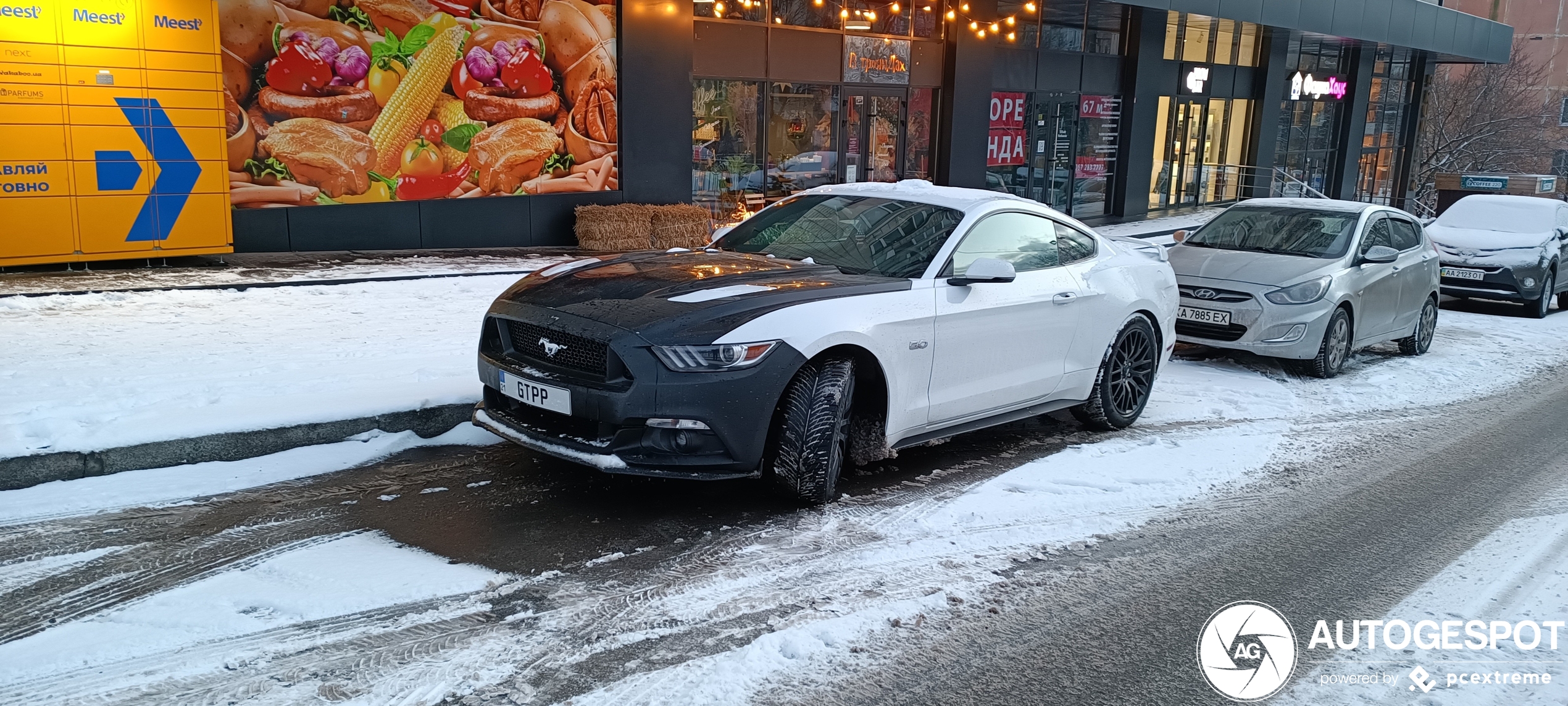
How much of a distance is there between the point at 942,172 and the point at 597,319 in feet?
53.5

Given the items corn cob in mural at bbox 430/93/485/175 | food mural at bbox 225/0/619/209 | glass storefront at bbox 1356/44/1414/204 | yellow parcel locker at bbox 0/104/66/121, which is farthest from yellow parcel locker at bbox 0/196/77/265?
glass storefront at bbox 1356/44/1414/204

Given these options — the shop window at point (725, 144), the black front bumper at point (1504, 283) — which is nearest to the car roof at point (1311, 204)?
the black front bumper at point (1504, 283)

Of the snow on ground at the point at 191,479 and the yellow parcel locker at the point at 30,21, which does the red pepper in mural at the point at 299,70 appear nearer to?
the yellow parcel locker at the point at 30,21

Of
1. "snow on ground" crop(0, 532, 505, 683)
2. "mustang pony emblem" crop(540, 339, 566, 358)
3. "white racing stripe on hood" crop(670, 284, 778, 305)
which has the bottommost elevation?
"snow on ground" crop(0, 532, 505, 683)

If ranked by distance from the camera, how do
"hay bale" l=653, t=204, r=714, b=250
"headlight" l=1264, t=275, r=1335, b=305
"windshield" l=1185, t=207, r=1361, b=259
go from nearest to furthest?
"headlight" l=1264, t=275, r=1335, b=305, "windshield" l=1185, t=207, r=1361, b=259, "hay bale" l=653, t=204, r=714, b=250

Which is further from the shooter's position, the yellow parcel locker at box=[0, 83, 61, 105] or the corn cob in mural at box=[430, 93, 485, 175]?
the corn cob in mural at box=[430, 93, 485, 175]

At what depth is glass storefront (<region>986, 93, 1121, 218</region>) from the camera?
2242cm

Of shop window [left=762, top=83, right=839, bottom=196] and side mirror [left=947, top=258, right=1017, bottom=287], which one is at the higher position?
shop window [left=762, top=83, right=839, bottom=196]

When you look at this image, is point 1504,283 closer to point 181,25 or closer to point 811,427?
point 811,427

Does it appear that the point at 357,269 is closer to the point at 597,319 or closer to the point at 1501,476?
the point at 597,319

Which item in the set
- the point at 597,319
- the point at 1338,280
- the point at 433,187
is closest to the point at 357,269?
the point at 433,187

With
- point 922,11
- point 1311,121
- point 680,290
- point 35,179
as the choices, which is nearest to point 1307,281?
point 680,290

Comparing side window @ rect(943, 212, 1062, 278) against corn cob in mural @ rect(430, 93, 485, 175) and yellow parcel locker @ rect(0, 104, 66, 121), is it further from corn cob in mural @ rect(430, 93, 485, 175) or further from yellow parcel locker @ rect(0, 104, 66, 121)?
yellow parcel locker @ rect(0, 104, 66, 121)

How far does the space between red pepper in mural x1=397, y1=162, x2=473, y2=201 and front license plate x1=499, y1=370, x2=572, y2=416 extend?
9.04 meters
